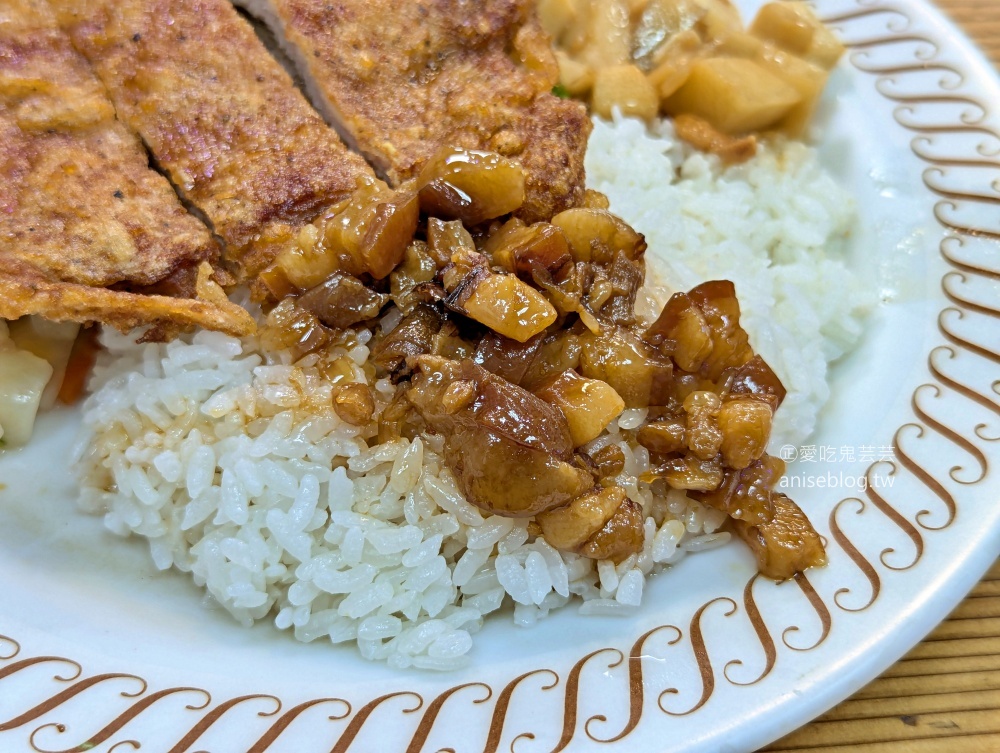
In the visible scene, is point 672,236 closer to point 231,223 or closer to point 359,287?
point 359,287

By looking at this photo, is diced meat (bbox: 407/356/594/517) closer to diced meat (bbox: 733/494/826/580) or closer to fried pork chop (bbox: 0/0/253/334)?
diced meat (bbox: 733/494/826/580)

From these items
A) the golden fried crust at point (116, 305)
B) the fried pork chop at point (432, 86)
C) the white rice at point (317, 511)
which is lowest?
the white rice at point (317, 511)

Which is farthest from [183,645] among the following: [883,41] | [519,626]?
[883,41]

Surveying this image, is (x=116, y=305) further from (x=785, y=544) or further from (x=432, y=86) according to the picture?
(x=785, y=544)

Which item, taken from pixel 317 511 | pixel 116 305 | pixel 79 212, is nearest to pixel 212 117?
pixel 79 212

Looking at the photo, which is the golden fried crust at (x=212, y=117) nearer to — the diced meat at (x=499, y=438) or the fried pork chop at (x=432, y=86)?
the fried pork chop at (x=432, y=86)

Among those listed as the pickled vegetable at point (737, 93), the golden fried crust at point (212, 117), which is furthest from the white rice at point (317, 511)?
the pickled vegetable at point (737, 93)

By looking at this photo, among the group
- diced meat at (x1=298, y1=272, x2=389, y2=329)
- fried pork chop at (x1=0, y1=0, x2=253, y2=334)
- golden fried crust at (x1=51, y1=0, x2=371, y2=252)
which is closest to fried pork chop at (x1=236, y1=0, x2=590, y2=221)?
golden fried crust at (x1=51, y1=0, x2=371, y2=252)
